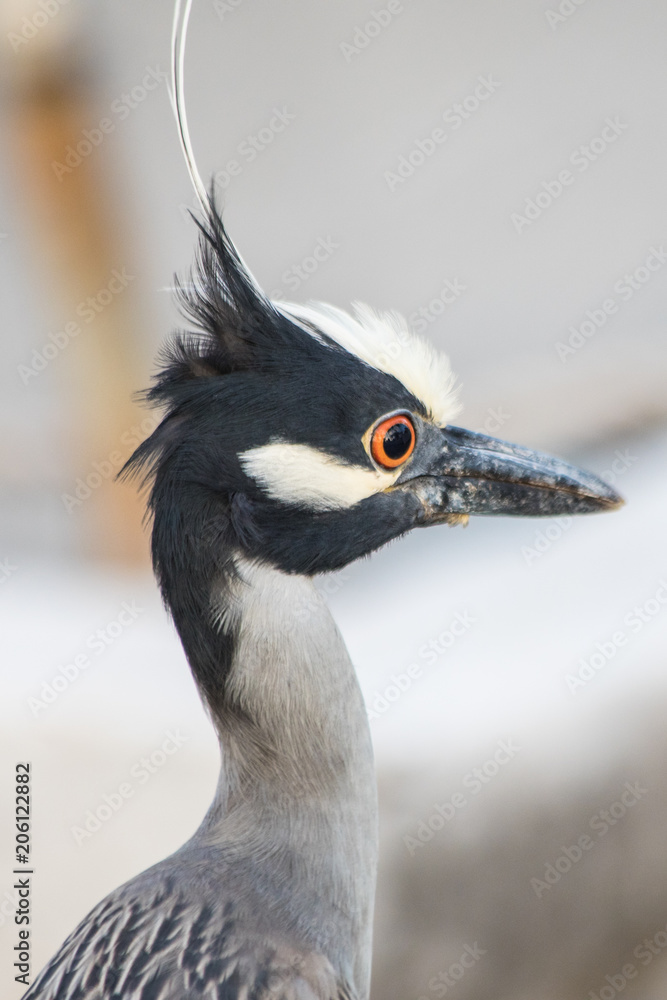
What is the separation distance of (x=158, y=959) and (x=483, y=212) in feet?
13.3

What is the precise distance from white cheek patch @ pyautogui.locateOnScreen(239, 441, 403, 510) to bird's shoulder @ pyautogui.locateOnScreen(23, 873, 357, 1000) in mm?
466

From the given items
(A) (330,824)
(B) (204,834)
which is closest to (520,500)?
(A) (330,824)

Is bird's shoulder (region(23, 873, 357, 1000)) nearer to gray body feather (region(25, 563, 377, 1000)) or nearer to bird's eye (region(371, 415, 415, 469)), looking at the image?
gray body feather (region(25, 563, 377, 1000))

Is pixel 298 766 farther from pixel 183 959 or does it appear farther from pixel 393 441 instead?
pixel 393 441

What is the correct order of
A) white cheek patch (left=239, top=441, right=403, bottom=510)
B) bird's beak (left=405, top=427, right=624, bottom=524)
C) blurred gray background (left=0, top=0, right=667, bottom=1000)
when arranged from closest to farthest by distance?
white cheek patch (left=239, top=441, right=403, bottom=510) < bird's beak (left=405, top=427, right=624, bottom=524) < blurred gray background (left=0, top=0, right=667, bottom=1000)

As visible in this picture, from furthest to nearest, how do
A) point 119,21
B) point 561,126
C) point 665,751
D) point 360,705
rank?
point 561,126 < point 119,21 < point 665,751 < point 360,705

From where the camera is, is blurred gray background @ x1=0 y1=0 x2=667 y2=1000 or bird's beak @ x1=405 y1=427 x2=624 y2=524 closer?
bird's beak @ x1=405 y1=427 x2=624 y2=524

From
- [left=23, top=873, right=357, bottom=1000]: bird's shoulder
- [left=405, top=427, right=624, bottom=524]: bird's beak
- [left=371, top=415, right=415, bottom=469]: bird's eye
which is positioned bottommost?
[left=23, top=873, right=357, bottom=1000]: bird's shoulder

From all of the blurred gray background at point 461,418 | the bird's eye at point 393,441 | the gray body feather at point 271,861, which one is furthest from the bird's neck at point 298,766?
the blurred gray background at point 461,418

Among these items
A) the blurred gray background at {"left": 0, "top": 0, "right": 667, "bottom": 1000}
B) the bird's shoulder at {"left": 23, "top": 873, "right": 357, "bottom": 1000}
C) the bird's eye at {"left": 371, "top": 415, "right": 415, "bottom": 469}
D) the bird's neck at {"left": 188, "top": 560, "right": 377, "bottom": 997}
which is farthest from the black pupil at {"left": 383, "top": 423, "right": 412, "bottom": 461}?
the bird's shoulder at {"left": 23, "top": 873, "right": 357, "bottom": 1000}

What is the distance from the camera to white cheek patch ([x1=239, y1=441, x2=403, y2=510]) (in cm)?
98

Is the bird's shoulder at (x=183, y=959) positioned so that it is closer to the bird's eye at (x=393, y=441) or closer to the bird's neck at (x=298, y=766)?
the bird's neck at (x=298, y=766)

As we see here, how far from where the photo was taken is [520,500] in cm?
115

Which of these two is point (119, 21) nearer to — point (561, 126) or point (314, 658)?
point (561, 126)
